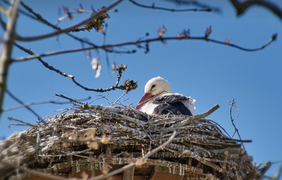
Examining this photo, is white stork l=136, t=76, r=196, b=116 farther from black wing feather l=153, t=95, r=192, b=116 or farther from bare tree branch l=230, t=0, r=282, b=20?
bare tree branch l=230, t=0, r=282, b=20

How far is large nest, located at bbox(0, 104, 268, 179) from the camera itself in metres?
3.40

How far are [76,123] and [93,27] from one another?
93 centimetres

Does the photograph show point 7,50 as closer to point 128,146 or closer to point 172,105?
point 128,146

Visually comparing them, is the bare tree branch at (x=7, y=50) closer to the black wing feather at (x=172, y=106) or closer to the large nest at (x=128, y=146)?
the large nest at (x=128, y=146)

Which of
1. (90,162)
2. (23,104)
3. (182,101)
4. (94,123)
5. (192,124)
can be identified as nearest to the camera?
(23,104)

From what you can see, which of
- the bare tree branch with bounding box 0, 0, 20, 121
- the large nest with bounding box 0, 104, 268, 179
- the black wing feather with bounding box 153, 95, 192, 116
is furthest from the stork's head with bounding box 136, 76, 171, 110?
the bare tree branch with bounding box 0, 0, 20, 121

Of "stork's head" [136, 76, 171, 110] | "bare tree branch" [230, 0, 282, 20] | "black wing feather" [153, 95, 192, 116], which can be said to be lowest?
"bare tree branch" [230, 0, 282, 20]

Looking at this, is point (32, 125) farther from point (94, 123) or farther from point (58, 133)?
point (94, 123)

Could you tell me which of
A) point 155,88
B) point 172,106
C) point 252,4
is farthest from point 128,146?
point 155,88

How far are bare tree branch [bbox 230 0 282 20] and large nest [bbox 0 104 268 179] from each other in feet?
5.75

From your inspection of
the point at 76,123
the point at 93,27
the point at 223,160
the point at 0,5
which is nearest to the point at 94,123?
the point at 76,123

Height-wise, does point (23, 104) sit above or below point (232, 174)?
above

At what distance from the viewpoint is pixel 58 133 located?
3518 millimetres

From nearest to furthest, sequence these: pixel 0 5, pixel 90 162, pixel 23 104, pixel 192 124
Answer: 1. pixel 0 5
2. pixel 23 104
3. pixel 90 162
4. pixel 192 124
